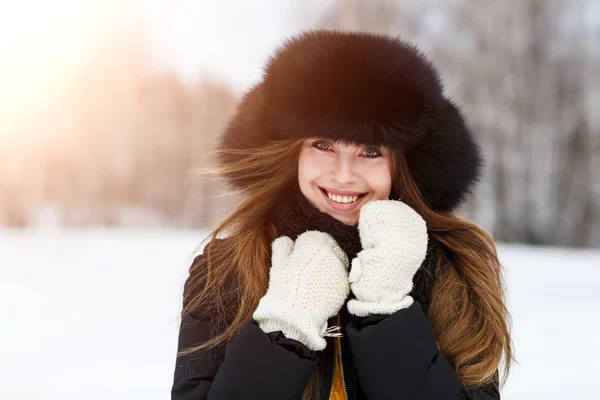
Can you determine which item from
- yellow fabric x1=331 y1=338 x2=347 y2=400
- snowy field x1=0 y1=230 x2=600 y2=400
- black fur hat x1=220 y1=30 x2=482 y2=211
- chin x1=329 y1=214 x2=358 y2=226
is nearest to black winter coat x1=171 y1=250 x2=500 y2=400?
yellow fabric x1=331 y1=338 x2=347 y2=400

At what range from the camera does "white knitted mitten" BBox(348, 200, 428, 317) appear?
1.14 m

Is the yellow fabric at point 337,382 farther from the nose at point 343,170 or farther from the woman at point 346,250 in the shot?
the nose at point 343,170

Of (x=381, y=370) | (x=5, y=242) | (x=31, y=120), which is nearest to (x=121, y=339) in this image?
(x=381, y=370)

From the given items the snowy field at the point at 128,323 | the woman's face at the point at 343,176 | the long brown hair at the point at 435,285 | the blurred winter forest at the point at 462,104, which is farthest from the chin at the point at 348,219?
the blurred winter forest at the point at 462,104

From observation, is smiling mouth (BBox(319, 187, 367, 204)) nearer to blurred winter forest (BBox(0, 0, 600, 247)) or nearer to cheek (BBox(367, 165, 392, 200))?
cheek (BBox(367, 165, 392, 200))

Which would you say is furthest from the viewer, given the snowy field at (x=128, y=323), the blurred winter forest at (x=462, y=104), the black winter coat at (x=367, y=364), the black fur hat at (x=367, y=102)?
the blurred winter forest at (x=462, y=104)

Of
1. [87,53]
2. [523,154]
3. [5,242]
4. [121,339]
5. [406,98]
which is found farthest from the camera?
[523,154]

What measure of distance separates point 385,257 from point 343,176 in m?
0.19

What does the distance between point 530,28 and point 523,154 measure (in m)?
1.96

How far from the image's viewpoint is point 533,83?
31.0ft

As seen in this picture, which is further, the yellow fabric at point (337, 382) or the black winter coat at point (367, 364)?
the yellow fabric at point (337, 382)

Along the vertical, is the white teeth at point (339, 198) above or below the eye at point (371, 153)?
below

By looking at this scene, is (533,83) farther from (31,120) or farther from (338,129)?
(338,129)

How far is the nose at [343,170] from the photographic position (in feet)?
4.02
